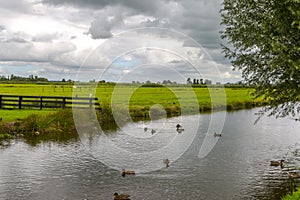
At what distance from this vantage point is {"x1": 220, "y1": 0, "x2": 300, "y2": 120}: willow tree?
13.3 m

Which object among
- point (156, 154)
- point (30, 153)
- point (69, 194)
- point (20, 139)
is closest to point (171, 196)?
point (69, 194)

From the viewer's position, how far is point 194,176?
18016 mm

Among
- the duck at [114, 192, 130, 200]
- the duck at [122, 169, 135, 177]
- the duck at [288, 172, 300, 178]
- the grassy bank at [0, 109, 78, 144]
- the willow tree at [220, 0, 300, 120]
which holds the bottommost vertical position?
the duck at [114, 192, 130, 200]

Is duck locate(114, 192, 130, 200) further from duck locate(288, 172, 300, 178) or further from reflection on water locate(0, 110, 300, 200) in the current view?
duck locate(288, 172, 300, 178)

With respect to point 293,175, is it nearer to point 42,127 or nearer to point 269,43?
point 269,43

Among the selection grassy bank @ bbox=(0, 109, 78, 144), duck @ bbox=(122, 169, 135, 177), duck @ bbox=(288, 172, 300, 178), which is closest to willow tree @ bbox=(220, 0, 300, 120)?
duck @ bbox=(288, 172, 300, 178)

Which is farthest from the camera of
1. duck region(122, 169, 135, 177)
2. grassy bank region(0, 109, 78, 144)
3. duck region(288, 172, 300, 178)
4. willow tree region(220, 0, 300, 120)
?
grassy bank region(0, 109, 78, 144)

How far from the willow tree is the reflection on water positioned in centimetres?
362

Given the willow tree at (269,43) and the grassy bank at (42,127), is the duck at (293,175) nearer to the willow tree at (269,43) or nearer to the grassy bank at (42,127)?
the willow tree at (269,43)

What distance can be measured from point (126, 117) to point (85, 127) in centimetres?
964

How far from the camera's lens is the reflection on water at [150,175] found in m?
15.5

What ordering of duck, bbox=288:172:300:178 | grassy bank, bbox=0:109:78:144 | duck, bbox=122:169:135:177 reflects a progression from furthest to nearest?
1. grassy bank, bbox=0:109:78:144
2. duck, bbox=122:169:135:177
3. duck, bbox=288:172:300:178

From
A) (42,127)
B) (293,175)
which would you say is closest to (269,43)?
(293,175)

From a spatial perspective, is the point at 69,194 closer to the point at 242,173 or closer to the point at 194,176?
the point at 194,176
